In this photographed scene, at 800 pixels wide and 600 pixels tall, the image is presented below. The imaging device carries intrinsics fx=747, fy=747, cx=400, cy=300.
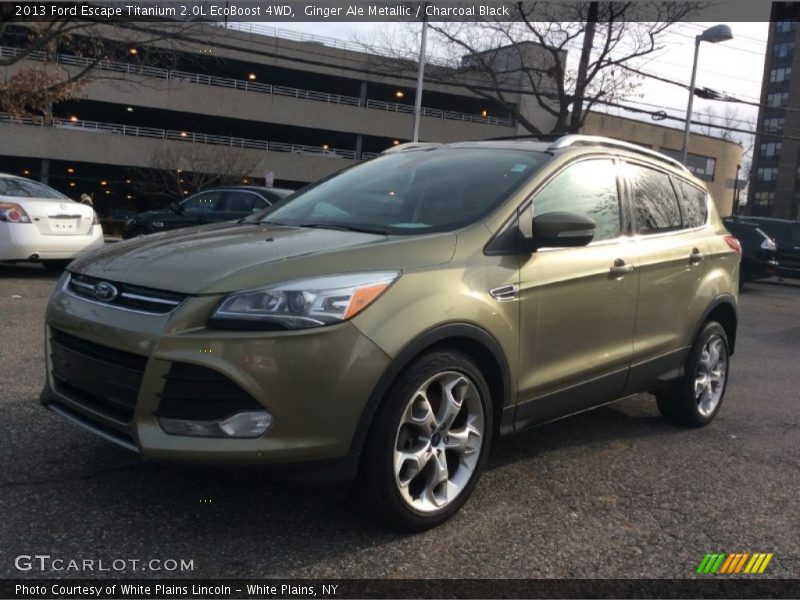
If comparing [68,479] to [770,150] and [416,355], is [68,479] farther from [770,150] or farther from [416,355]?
[770,150]

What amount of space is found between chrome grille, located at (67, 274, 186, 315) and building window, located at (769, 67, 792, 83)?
94.7m

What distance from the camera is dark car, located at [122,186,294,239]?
11.9 metres

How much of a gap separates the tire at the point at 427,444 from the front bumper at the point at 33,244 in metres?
6.89

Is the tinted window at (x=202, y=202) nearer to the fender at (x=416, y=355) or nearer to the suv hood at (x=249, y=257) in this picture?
the suv hood at (x=249, y=257)

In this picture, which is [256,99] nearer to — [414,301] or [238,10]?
[238,10]

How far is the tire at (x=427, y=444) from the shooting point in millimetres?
2904

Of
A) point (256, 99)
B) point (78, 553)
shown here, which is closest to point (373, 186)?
point (78, 553)

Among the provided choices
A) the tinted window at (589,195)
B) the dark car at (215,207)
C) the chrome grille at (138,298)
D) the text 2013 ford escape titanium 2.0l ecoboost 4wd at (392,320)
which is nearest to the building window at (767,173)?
the dark car at (215,207)

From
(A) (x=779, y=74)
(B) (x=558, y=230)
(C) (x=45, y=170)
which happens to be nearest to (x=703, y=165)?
(C) (x=45, y=170)

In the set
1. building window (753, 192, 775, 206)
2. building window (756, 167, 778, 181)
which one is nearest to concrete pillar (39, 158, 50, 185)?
building window (753, 192, 775, 206)

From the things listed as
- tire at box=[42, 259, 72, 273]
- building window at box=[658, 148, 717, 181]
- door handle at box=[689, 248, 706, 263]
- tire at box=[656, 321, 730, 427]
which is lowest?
tire at box=[42, 259, 72, 273]

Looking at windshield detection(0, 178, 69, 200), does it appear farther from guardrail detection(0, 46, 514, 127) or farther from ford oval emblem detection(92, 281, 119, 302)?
guardrail detection(0, 46, 514, 127)

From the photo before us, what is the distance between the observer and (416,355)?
298 centimetres

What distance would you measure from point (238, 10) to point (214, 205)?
21.5 feet
